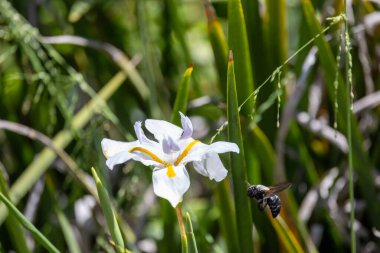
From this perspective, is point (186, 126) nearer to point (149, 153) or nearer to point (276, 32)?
point (149, 153)

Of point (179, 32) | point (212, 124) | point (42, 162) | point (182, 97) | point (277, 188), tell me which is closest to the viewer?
point (277, 188)

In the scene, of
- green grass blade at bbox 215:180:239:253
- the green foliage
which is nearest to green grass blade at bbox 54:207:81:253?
the green foliage

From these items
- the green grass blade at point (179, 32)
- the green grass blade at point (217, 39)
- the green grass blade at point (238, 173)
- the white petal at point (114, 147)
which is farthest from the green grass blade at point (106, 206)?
the green grass blade at point (179, 32)

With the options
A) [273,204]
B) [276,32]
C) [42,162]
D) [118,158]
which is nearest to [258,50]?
[276,32]

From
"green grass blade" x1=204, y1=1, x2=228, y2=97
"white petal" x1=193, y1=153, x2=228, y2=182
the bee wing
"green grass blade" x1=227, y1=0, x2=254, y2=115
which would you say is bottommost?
the bee wing

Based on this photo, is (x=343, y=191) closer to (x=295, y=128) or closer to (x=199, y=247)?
(x=295, y=128)

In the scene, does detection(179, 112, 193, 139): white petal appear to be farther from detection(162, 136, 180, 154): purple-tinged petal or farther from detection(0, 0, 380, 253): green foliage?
detection(0, 0, 380, 253): green foliage

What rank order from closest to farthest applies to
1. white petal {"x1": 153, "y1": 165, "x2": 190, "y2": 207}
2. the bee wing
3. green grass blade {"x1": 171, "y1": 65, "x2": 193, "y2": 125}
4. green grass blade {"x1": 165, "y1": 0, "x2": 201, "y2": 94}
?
white petal {"x1": 153, "y1": 165, "x2": 190, "y2": 207}
the bee wing
green grass blade {"x1": 171, "y1": 65, "x2": 193, "y2": 125}
green grass blade {"x1": 165, "y1": 0, "x2": 201, "y2": 94}
